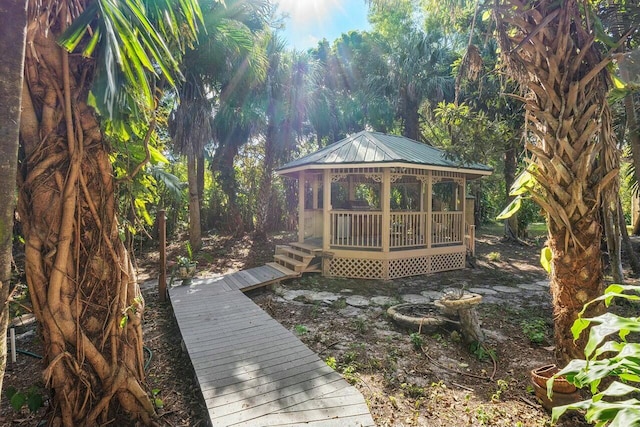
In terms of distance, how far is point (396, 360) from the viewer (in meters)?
4.15

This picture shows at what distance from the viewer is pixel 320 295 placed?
23.6 ft

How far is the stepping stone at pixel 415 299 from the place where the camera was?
6591 millimetres

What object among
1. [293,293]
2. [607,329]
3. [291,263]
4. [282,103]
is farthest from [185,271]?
[282,103]

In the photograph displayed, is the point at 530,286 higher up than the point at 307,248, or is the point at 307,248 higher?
the point at 307,248

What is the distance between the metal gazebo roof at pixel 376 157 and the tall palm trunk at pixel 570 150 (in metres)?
4.97

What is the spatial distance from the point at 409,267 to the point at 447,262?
62.2 inches

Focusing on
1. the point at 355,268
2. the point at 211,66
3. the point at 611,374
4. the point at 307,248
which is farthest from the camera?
the point at 211,66

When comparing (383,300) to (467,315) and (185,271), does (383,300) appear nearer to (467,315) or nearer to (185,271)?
(467,315)

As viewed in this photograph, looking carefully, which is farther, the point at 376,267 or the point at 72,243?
the point at 376,267

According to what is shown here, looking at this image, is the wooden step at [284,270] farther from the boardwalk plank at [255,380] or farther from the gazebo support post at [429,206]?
the boardwalk plank at [255,380]

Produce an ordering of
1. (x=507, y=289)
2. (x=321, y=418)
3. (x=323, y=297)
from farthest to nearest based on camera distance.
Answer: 1. (x=507, y=289)
2. (x=323, y=297)
3. (x=321, y=418)

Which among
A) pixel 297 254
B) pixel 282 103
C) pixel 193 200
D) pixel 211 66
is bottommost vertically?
pixel 297 254

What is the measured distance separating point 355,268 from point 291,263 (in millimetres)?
1749

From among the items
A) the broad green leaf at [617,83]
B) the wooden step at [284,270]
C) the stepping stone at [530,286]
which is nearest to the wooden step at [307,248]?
the wooden step at [284,270]
